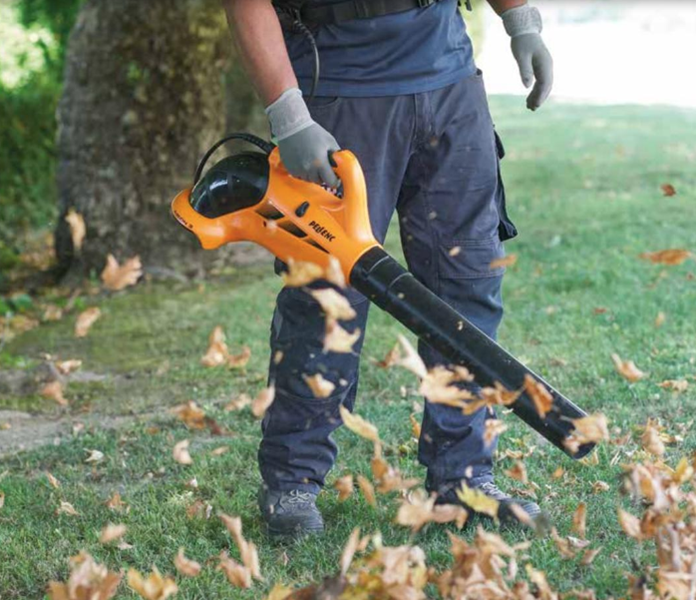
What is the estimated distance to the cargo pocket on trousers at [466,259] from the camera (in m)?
3.07

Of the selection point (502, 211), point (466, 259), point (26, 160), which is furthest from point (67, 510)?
point (26, 160)

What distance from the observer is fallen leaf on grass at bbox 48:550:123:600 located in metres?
2.41

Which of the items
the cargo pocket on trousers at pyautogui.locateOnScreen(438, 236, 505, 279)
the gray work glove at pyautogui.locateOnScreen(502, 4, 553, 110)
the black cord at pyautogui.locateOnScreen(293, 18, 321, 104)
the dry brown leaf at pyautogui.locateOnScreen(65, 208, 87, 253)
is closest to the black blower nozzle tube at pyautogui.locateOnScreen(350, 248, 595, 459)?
the cargo pocket on trousers at pyautogui.locateOnScreen(438, 236, 505, 279)

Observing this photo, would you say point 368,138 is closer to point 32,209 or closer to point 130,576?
point 130,576

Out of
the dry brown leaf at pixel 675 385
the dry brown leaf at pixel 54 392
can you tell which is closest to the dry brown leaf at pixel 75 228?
the dry brown leaf at pixel 54 392

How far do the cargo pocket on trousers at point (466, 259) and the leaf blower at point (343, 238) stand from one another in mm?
355

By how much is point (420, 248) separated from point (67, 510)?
1.36 m

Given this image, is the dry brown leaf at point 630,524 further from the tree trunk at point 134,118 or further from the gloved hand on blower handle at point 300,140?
the tree trunk at point 134,118

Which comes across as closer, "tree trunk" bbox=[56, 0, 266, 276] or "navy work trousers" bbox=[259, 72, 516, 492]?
"navy work trousers" bbox=[259, 72, 516, 492]

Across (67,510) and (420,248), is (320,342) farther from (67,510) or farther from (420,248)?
(67,510)

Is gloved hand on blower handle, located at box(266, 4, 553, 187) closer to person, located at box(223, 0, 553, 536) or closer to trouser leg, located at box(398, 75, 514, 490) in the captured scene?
person, located at box(223, 0, 553, 536)

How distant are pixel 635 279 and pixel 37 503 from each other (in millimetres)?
3907

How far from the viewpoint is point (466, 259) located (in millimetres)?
3076

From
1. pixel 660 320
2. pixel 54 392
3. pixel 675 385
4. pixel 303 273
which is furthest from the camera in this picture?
pixel 54 392
